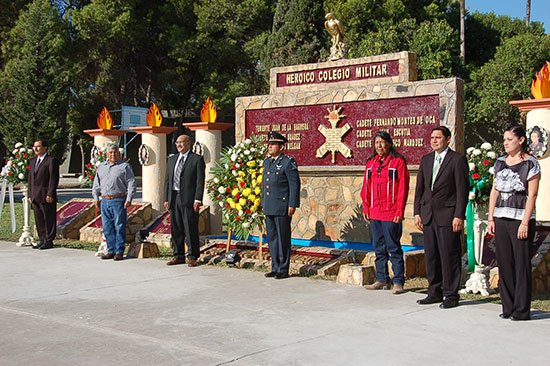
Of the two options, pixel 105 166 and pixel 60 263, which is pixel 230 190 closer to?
pixel 105 166

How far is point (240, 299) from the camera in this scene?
24.1 feet

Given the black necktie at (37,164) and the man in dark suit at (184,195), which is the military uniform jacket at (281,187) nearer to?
the man in dark suit at (184,195)

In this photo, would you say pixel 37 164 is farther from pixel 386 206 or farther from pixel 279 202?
pixel 386 206

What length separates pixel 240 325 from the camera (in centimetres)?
609

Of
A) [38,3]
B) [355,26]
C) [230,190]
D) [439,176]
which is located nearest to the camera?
[439,176]

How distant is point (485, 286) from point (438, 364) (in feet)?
10.6

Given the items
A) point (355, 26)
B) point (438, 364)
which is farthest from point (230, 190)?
point (355, 26)

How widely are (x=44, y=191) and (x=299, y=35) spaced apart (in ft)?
58.0

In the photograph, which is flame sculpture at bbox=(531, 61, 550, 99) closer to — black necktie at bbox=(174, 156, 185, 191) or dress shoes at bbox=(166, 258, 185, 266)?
black necktie at bbox=(174, 156, 185, 191)

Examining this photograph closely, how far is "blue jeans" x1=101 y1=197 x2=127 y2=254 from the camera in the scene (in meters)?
10.5

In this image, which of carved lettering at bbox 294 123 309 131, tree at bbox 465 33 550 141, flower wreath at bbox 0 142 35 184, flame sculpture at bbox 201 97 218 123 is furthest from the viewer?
tree at bbox 465 33 550 141

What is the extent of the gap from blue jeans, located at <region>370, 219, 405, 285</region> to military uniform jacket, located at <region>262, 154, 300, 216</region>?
132cm

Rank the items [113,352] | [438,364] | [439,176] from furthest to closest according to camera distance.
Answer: [439,176] → [113,352] → [438,364]

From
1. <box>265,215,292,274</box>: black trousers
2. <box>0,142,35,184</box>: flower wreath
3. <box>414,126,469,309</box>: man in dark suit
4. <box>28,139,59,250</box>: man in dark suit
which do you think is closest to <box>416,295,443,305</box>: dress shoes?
<box>414,126,469,309</box>: man in dark suit
